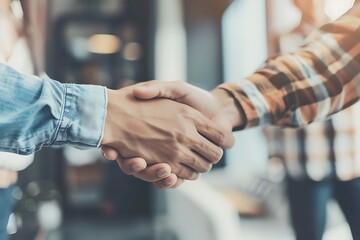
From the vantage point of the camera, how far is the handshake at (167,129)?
69 centimetres

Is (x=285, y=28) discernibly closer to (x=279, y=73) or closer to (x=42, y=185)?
(x=279, y=73)

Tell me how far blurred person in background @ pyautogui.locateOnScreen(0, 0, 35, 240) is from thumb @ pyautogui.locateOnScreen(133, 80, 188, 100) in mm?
200

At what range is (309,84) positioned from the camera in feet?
2.44

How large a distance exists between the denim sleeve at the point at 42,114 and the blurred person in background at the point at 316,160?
14.9 inches

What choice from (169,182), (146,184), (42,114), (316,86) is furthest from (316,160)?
(146,184)

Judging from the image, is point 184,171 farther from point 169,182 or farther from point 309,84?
point 309,84

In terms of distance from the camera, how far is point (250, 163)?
99cm

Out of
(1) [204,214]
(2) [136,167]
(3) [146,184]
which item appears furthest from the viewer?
(3) [146,184]

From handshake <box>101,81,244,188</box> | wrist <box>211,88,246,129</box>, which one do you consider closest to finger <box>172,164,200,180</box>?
handshake <box>101,81,244,188</box>

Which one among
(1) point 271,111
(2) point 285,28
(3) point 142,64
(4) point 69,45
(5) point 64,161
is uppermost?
(2) point 285,28

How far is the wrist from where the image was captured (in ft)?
2.48

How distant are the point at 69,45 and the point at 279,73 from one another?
1.06 m

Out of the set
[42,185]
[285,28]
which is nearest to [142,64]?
[42,185]

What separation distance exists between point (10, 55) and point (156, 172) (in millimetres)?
296
